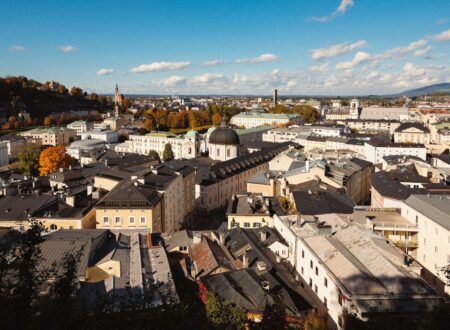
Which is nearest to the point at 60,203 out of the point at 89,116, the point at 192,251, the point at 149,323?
the point at 192,251

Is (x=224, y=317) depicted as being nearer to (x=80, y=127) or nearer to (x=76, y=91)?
(x=80, y=127)

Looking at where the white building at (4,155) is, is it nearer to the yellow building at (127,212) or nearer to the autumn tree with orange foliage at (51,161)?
the autumn tree with orange foliage at (51,161)

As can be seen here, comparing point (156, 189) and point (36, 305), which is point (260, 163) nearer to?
point (156, 189)

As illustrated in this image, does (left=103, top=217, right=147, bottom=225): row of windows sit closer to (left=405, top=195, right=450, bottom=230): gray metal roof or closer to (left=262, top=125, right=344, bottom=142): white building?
(left=405, top=195, right=450, bottom=230): gray metal roof

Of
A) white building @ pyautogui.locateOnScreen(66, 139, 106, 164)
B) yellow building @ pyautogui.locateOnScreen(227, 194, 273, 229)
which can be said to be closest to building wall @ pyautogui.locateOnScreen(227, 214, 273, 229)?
yellow building @ pyautogui.locateOnScreen(227, 194, 273, 229)

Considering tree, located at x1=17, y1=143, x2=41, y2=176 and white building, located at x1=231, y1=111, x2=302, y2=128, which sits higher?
white building, located at x1=231, y1=111, x2=302, y2=128

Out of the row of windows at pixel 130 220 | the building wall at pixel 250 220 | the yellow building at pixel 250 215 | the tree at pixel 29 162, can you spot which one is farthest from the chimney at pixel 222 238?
the tree at pixel 29 162
